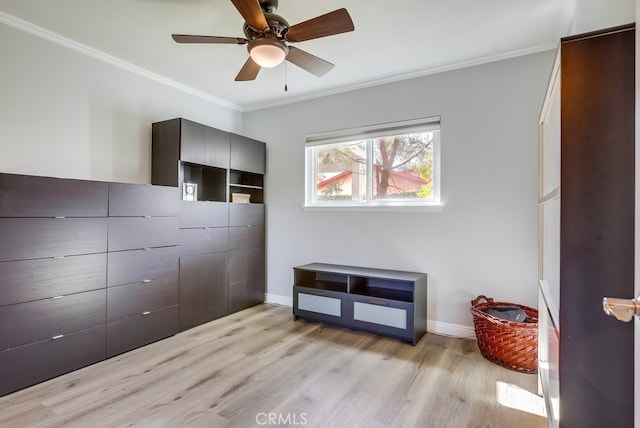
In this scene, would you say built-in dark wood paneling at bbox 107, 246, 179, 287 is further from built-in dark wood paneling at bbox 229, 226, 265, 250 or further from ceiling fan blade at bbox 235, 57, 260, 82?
ceiling fan blade at bbox 235, 57, 260, 82

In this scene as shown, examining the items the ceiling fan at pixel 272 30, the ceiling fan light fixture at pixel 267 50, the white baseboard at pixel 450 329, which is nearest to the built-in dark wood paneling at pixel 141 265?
the ceiling fan at pixel 272 30

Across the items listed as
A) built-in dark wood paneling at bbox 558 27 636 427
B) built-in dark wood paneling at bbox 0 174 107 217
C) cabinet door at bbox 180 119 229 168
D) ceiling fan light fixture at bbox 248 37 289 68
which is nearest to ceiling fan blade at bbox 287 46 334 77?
ceiling fan light fixture at bbox 248 37 289 68

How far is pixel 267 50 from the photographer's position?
1.91 m

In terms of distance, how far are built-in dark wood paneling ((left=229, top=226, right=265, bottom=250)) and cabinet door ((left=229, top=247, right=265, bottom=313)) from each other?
0.19 ft

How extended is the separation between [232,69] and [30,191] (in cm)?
186

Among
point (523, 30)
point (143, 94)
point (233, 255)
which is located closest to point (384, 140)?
point (523, 30)

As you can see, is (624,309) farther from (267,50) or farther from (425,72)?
(425,72)

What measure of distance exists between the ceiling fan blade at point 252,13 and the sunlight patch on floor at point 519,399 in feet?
8.34

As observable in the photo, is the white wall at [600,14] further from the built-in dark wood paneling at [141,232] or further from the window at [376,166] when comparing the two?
the built-in dark wood paneling at [141,232]

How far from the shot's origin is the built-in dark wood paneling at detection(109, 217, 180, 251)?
251cm

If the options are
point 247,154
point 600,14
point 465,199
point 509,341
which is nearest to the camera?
point 600,14

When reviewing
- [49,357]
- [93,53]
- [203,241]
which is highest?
[93,53]

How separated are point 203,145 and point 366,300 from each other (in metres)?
2.16

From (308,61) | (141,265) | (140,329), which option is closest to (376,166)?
(308,61)
